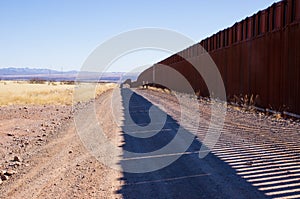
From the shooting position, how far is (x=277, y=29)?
15625 mm

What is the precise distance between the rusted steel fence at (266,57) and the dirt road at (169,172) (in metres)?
4.56

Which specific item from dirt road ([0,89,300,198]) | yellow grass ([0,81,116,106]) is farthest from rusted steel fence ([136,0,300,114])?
yellow grass ([0,81,116,106])

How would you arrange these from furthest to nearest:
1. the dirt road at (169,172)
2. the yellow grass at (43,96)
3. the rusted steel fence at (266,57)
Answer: the yellow grass at (43,96) → the rusted steel fence at (266,57) → the dirt road at (169,172)

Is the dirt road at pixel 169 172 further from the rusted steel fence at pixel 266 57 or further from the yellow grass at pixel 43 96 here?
the yellow grass at pixel 43 96

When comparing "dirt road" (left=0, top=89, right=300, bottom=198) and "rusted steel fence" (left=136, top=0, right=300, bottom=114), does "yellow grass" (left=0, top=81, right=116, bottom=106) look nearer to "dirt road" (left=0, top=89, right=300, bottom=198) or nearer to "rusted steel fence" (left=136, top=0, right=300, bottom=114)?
"rusted steel fence" (left=136, top=0, right=300, bottom=114)

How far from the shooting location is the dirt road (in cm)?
553

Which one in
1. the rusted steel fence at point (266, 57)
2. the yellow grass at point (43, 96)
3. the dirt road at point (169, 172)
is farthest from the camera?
the yellow grass at point (43, 96)

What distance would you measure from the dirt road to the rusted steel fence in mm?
4560

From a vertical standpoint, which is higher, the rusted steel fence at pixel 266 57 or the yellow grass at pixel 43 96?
the rusted steel fence at pixel 266 57

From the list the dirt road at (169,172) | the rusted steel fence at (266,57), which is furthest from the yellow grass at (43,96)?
the dirt road at (169,172)

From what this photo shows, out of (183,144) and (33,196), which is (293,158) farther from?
(33,196)

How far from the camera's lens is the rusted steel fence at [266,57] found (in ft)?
46.4

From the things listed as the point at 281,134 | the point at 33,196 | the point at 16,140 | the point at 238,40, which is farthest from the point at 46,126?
the point at 238,40

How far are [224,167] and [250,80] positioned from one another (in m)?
12.8
